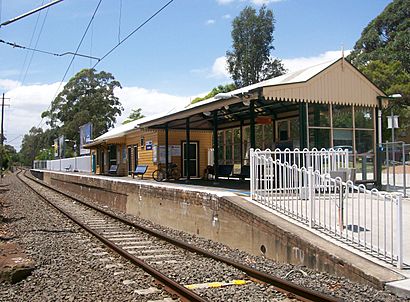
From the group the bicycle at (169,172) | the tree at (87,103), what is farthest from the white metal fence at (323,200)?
the tree at (87,103)

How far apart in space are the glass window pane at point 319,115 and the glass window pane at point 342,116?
Result: 1.22ft

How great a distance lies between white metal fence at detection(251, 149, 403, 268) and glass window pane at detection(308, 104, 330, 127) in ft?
8.80

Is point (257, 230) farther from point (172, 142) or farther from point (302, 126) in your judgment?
point (172, 142)

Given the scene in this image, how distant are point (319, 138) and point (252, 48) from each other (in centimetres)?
3703

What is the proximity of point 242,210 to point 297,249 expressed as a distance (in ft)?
6.52

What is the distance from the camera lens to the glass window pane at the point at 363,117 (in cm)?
1487

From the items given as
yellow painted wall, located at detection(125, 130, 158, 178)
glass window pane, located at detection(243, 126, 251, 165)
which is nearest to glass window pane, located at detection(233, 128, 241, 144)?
glass window pane, located at detection(243, 126, 251, 165)

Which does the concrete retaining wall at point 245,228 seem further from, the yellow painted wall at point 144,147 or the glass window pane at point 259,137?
the yellow painted wall at point 144,147

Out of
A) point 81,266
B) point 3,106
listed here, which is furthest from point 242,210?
point 3,106

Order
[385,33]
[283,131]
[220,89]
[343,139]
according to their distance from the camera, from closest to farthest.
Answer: [343,139] → [283,131] → [220,89] → [385,33]

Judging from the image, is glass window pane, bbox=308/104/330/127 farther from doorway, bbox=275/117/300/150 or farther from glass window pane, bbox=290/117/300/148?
glass window pane, bbox=290/117/300/148

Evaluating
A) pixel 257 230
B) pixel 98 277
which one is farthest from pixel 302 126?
pixel 98 277

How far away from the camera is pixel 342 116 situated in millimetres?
14531

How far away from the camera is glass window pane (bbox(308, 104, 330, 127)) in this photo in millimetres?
13790
